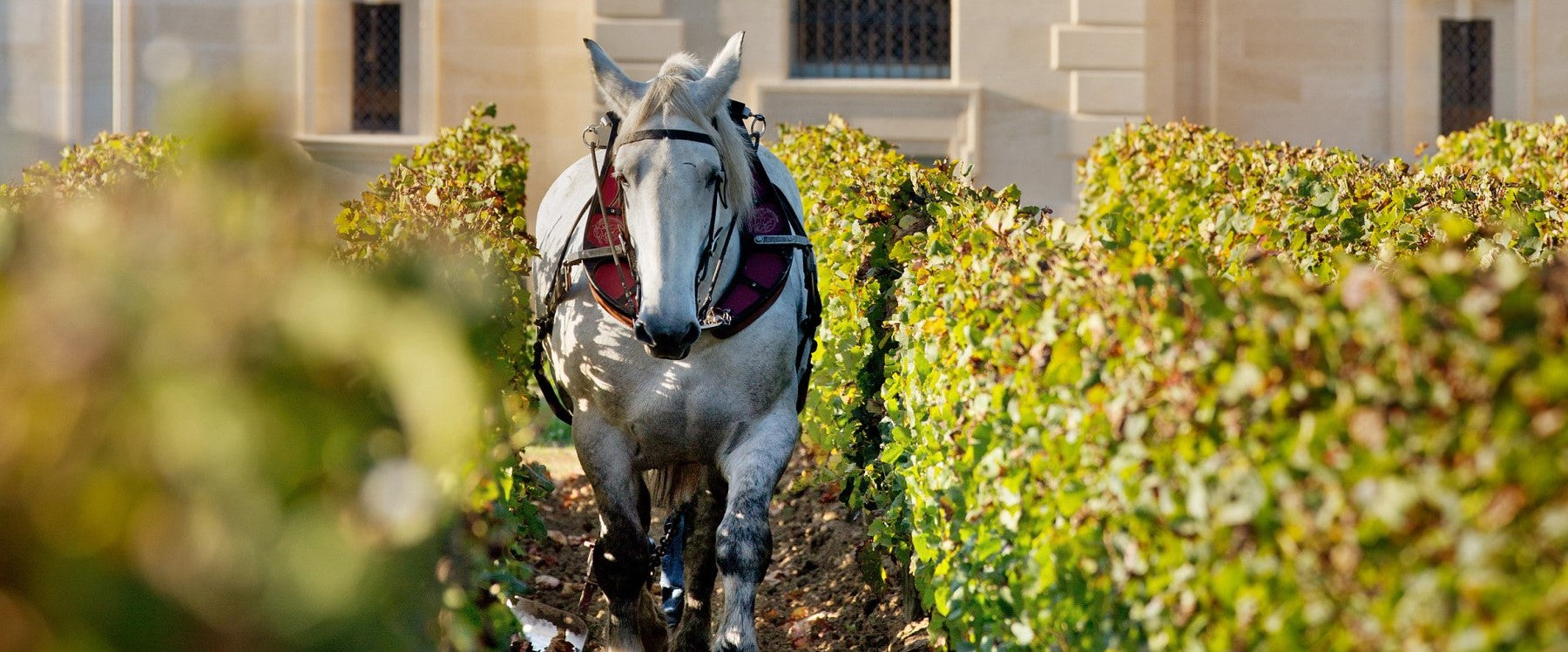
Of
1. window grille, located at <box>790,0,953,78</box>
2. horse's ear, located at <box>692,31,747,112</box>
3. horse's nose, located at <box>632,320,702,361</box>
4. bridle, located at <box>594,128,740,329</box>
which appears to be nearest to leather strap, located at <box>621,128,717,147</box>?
bridle, located at <box>594,128,740,329</box>

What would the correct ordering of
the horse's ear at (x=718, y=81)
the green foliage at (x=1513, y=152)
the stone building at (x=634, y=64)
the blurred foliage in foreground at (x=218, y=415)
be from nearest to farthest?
1. the blurred foliage in foreground at (x=218, y=415)
2. the horse's ear at (x=718, y=81)
3. the green foliage at (x=1513, y=152)
4. the stone building at (x=634, y=64)

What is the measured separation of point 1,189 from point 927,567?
4770 mm

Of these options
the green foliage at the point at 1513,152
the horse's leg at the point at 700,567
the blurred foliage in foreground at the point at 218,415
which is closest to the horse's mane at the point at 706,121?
the horse's leg at the point at 700,567

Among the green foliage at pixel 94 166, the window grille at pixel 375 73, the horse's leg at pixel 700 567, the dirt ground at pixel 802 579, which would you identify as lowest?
the dirt ground at pixel 802 579

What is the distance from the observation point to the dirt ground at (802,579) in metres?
6.43

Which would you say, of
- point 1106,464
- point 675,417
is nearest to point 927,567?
point 675,417

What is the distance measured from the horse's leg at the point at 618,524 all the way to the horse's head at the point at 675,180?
57 cm

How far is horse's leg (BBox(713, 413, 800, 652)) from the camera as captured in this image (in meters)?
4.70

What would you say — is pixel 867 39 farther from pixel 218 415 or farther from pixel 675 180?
pixel 218 415

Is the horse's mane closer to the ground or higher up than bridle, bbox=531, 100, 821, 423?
higher up

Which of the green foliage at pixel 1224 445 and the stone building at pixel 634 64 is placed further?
the stone building at pixel 634 64

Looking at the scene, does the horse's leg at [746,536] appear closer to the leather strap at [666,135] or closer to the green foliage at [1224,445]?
the green foliage at [1224,445]

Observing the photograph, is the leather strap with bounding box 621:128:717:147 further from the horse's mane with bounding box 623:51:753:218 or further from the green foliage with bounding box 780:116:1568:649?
the green foliage with bounding box 780:116:1568:649

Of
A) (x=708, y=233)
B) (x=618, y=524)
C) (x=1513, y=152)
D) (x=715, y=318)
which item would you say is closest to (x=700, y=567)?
(x=618, y=524)
